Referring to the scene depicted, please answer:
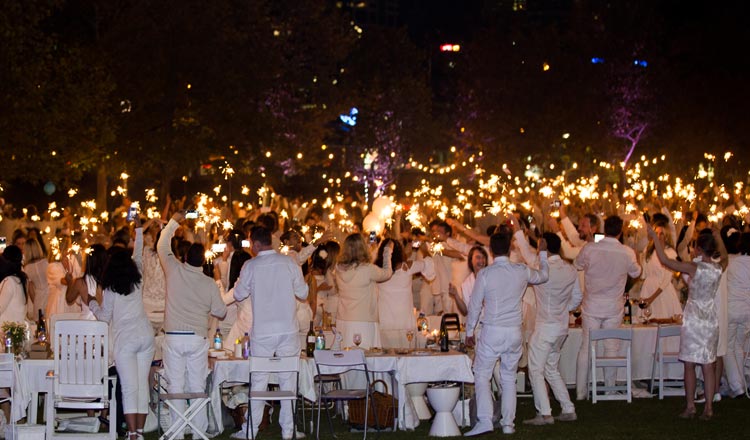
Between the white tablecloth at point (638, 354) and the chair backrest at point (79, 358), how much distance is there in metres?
5.53

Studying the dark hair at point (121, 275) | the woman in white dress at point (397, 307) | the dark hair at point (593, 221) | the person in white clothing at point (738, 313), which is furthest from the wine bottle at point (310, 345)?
the person in white clothing at point (738, 313)

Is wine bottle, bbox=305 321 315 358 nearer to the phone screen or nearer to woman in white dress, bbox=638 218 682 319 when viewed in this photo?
the phone screen

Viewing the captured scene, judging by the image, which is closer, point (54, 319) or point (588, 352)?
point (54, 319)

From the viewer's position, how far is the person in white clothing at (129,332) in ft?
32.9

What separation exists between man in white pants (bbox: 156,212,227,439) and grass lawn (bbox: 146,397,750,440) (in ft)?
2.17

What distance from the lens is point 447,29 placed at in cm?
7700

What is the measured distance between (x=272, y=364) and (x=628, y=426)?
3470 millimetres

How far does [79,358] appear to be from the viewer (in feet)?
32.0

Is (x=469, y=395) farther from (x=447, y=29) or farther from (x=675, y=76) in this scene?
(x=447, y=29)

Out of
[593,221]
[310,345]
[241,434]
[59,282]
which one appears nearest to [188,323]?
[241,434]

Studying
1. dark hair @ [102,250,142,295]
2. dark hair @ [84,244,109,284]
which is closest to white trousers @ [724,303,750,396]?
dark hair @ [102,250,142,295]

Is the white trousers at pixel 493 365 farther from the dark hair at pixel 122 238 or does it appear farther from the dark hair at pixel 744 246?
the dark hair at pixel 122 238

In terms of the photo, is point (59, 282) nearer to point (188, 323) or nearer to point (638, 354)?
point (188, 323)

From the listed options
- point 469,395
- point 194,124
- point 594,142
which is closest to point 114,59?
point 194,124
